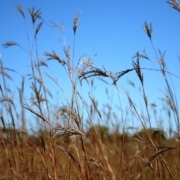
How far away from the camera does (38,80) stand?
90.0 inches

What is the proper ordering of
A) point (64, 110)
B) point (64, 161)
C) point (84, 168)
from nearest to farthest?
1. point (64, 110)
2. point (84, 168)
3. point (64, 161)

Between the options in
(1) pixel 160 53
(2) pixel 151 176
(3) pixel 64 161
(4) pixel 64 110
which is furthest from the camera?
(3) pixel 64 161

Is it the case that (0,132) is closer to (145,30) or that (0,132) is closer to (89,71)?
(89,71)

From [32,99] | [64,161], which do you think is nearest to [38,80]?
[32,99]

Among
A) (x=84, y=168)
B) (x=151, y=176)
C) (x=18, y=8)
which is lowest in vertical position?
(x=151, y=176)

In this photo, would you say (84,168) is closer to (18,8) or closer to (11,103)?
(11,103)

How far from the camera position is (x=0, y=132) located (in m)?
2.18

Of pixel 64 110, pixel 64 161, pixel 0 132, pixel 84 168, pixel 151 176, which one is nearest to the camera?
pixel 64 110

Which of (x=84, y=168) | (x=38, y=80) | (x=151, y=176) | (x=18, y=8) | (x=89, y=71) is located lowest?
(x=151, y=176)

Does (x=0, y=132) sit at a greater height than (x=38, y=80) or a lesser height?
lesser

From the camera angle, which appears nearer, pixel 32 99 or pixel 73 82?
pixel 73 82

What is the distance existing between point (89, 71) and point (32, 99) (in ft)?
2.23

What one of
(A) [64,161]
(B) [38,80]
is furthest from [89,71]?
(A) [64,161]

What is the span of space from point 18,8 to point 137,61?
→ 4.14 feet
